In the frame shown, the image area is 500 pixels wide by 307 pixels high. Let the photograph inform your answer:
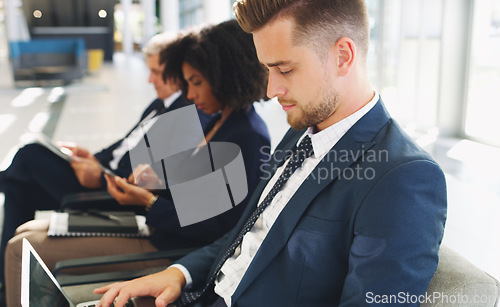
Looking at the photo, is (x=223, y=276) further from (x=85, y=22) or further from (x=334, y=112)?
(x=85, y=22)

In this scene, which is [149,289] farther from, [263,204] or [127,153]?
[127,153]

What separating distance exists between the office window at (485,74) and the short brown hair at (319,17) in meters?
4.59

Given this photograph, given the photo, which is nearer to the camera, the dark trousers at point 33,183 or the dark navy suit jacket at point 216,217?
the dark navy suit jacket at point 216,217

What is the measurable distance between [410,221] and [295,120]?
0.39 metres

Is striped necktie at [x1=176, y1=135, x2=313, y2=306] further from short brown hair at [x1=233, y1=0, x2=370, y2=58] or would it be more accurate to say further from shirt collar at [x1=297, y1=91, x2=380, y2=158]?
short brown hair at [x1=233, y1=0, x2=370, y2=58]

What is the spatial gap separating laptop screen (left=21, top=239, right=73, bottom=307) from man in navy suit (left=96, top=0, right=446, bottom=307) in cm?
13

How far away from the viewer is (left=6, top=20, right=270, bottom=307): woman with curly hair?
1677 millimetres

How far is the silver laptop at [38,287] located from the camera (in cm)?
102

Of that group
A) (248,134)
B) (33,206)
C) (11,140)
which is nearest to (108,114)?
(11,140)

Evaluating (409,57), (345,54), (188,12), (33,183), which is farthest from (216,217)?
(188,12)

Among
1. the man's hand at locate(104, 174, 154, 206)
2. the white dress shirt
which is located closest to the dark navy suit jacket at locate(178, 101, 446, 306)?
the man's hand at locate(104, 174, 154, 206)

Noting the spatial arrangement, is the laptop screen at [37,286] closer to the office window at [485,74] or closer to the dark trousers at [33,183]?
the dark trousers at [33,183]

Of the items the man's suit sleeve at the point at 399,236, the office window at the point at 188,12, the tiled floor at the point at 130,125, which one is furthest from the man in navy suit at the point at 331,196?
the office window at the point at 188,12

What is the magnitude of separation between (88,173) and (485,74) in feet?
15.0
